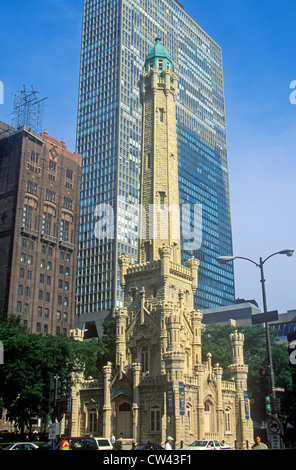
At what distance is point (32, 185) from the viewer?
111750mm

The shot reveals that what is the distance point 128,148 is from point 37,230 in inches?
1883

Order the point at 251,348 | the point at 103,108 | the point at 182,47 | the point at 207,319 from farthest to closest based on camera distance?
the point at 182,47, the point at 103,108, the point at 207,319, the point at 251,348

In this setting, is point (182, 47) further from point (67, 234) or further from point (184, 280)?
point (184, 280)

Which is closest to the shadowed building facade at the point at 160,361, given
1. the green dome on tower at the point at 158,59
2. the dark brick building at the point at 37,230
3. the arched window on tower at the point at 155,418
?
the arched window on tower at the point at 155,418

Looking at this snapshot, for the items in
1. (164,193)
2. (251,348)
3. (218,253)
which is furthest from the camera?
(218,253)

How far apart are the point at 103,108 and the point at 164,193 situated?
9997cm

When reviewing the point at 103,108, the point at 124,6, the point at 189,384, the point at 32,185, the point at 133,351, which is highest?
the point at 124,6

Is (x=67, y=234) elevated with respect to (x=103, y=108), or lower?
lower

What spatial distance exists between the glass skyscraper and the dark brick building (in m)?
17.8

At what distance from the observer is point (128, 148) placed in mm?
146750

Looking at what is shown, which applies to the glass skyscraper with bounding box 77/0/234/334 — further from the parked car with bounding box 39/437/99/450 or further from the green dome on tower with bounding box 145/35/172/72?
the parked car with bounding box 39/437/99/450

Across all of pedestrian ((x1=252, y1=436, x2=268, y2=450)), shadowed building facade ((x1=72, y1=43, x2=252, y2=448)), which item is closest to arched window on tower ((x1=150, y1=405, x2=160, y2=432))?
shadowed building facade ((x1=72, y1=43, x2=252, y2=448))

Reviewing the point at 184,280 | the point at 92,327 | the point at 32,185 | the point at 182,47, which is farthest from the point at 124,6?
the point at 184,280

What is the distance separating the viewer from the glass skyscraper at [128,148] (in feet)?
454
